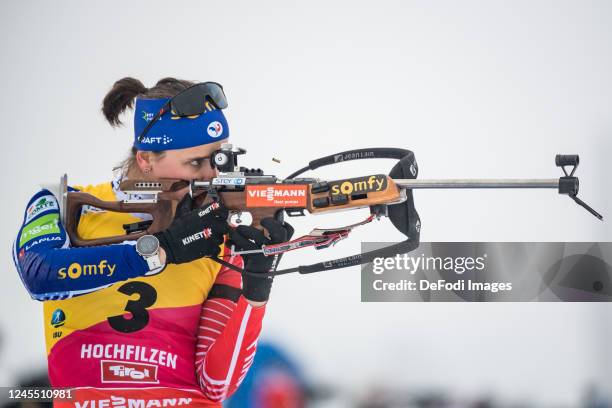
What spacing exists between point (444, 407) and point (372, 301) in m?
0.45

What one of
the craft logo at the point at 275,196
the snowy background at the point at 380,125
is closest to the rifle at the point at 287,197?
the craft logo at the point at 275,196

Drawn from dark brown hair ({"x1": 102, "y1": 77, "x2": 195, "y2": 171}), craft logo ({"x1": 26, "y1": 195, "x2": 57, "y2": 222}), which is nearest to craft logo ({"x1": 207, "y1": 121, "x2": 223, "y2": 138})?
dark brown hair ({"x1": 102, "y1": 77, "x2": 195, "y2": 171})

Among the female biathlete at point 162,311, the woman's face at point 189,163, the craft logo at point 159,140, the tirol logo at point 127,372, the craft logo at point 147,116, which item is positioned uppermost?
the craft logo at point 147,116

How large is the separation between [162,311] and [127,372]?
0.15 m

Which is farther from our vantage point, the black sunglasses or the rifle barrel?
the black sunglasses

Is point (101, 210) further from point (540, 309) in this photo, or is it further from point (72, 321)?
point (540, 309)

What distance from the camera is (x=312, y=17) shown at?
10.4ft

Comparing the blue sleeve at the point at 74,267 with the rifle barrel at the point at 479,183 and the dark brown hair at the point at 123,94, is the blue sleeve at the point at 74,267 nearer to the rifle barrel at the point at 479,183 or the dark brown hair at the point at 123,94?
the dark brown hair at the point at 123,94

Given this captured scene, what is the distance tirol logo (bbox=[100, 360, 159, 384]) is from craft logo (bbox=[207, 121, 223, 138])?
0.53 metres

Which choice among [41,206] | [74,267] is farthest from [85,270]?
[41,206]

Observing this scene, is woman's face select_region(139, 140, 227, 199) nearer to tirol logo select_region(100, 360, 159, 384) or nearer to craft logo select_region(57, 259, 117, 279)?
craft logo select_region(57, 259, 117, 279)

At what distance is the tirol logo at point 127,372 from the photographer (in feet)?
6.30

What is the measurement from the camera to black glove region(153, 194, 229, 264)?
1.73 metres

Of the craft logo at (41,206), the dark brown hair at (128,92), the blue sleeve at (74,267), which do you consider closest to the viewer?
the blue sleeve at (74,267)
